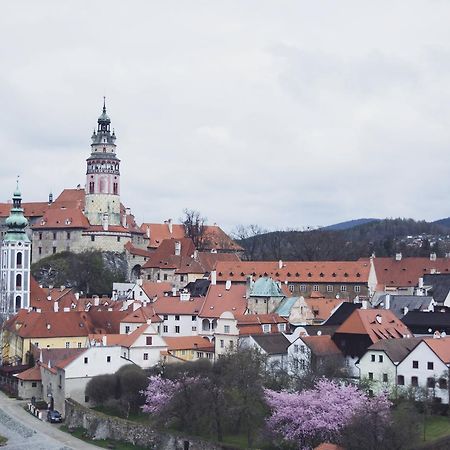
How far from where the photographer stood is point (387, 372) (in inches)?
1663

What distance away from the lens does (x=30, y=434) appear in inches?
1689

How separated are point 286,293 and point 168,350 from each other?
49.5 ft

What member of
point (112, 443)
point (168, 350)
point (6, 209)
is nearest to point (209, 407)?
point (112, 443)

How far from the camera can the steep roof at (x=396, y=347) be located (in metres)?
42.3

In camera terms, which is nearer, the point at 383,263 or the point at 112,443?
the point at 112,443

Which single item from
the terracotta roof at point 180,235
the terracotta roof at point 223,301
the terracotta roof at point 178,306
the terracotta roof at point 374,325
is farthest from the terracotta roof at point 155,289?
the terracotta roof at point 180,235

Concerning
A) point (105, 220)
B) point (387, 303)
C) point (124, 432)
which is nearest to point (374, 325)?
point (387, 303)

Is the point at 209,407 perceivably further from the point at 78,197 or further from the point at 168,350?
the point at 78,197

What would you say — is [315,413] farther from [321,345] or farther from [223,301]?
[223,301]

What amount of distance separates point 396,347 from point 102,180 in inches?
2349

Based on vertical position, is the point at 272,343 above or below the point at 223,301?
below

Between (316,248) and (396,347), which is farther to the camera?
(316,248)

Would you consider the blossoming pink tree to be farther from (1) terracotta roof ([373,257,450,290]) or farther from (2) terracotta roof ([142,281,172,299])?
(1) terracotta roof ([373,257,450,290])

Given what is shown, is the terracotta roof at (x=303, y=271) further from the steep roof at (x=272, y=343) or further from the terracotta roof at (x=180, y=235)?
the terracotta roof at (x=180, y=235)
